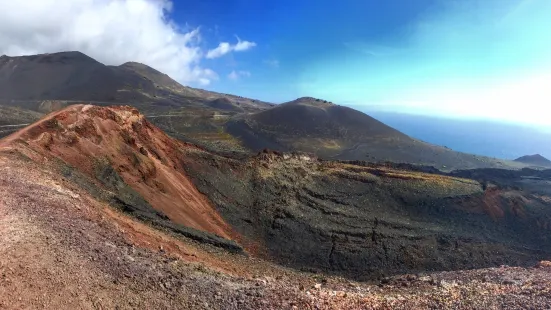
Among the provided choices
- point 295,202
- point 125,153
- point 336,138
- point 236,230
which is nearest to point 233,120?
point 336,138

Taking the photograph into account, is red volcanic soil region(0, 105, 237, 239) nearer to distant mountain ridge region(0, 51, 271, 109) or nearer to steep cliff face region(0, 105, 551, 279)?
steep cliff face region(0, 105, 551, 279)

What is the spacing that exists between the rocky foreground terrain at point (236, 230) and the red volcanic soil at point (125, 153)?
13 cm

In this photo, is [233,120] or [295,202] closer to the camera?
[295,202]

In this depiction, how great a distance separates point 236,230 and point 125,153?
9806mm

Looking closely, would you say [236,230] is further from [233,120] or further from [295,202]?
[233,120]

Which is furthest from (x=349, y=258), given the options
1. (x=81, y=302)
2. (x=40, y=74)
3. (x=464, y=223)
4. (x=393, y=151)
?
(x=40, y=74)

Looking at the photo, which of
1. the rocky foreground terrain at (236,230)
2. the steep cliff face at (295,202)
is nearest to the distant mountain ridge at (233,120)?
the steep cliff face at (295,202)

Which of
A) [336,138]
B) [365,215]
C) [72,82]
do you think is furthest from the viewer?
[72,82]

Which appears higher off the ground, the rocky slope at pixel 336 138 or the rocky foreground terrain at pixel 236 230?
the rocky slope at pixel 336 138

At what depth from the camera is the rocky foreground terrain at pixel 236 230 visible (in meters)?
11.2

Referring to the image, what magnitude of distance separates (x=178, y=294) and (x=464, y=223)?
106 ft

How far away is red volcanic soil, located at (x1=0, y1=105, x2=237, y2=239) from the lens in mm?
22875

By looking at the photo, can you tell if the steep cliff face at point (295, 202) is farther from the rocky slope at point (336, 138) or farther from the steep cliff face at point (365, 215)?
the rocky slope at point (336, 138)

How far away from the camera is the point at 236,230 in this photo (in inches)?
1137
